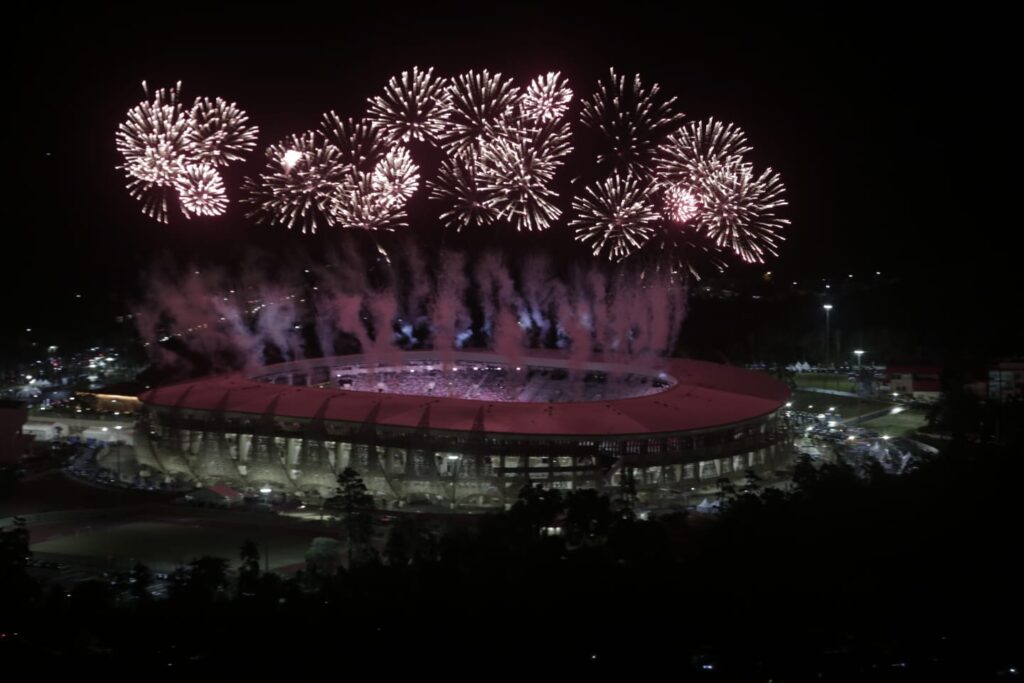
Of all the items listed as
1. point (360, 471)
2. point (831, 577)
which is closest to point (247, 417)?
point (360, 471)

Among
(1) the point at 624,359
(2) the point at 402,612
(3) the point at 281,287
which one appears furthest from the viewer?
(3) the point at 281,287

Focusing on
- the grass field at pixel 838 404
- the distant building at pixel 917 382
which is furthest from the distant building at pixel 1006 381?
the grass field at pixel 838 404

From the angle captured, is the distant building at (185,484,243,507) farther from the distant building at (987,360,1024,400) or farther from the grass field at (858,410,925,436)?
the distant building at (987,360,1024,400)

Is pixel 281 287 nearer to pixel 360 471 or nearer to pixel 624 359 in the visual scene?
pixel 624 359

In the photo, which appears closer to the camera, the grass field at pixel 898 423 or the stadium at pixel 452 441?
the stadium at pixel 452 441

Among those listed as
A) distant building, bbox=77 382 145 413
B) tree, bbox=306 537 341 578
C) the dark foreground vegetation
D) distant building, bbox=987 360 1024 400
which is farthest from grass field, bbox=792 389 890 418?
distant building, bbox=77 382 145 413

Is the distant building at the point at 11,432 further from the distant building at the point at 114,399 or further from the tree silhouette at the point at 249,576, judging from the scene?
the tree silhouette at the point at 249,576
